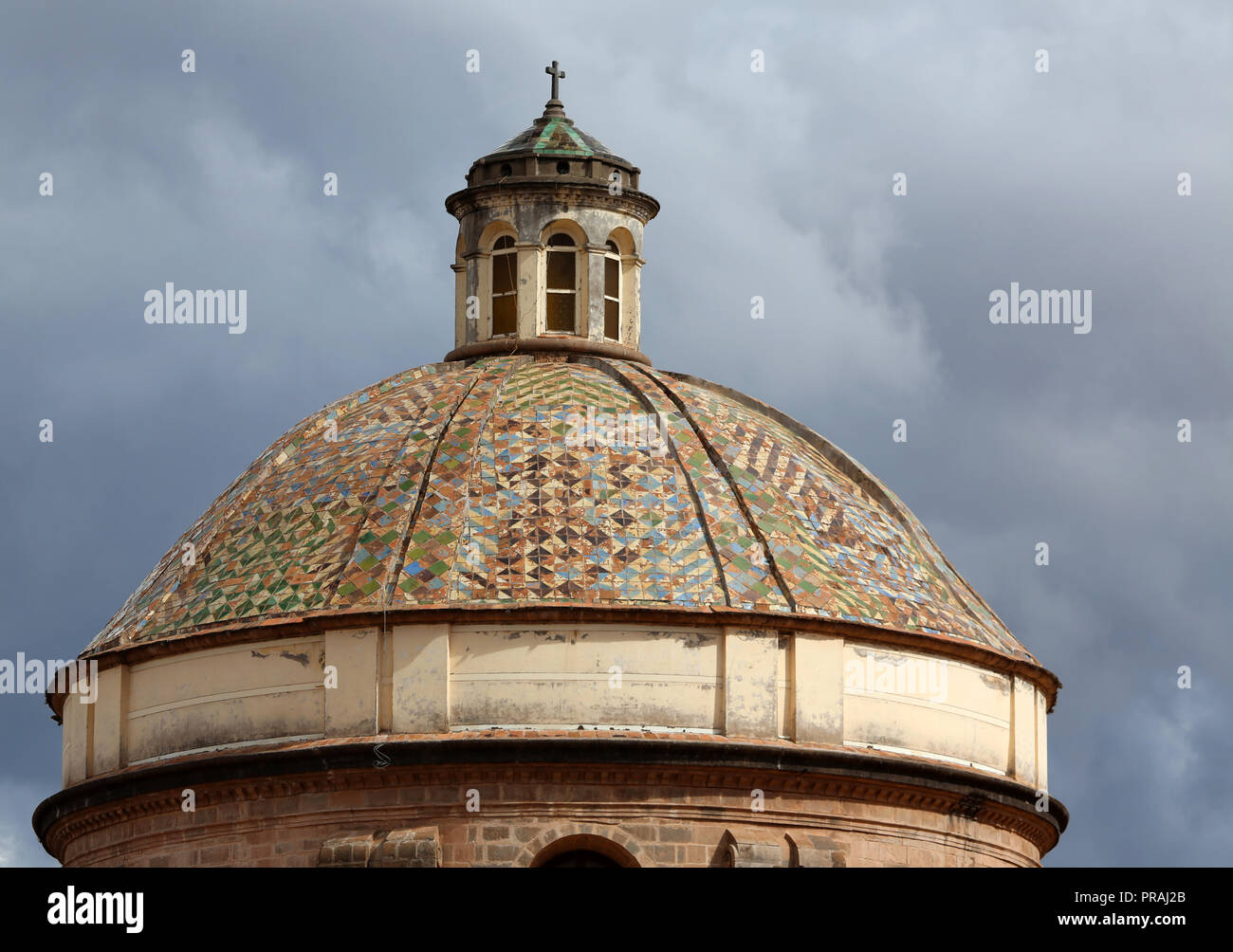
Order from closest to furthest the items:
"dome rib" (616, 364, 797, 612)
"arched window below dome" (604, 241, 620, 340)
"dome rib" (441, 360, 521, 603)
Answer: "dome rib" (441, 360, 521, 603) → "dome rib" (616, 364, 797, 612) → "arched window below dome" (604, 241, 620, 340)

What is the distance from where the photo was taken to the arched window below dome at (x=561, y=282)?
134 ft

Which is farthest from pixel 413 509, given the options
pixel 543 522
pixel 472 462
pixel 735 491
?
pixel 735 491

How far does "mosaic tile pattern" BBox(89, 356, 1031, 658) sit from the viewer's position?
116ft

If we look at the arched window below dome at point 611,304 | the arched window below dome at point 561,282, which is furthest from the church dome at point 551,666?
the arched window below dome at point 611,304

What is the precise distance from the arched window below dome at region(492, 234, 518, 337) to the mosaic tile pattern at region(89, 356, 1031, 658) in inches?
71.5

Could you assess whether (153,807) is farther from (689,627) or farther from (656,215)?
(656,215)

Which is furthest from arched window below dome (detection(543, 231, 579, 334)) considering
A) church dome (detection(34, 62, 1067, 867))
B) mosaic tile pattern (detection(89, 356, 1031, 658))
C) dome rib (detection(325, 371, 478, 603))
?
dome rib (detection(325, 371, 478, 603))

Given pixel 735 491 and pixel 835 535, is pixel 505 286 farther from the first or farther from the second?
pixel 835 535

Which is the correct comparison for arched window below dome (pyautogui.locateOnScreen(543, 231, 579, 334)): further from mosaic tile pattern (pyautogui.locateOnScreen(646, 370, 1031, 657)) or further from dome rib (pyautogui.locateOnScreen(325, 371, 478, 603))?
dome rib (pyautogui.locateOnScreen(325, 371, 478, 603))

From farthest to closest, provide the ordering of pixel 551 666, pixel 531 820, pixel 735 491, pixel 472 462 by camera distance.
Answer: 1. pixel 735 491
2. pixel 472 462
3. pixel 551 666
4. pixel 531 820

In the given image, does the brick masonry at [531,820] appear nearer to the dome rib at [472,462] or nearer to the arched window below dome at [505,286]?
the dome rib at [472,462]

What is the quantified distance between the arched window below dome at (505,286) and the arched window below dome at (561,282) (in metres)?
0.42

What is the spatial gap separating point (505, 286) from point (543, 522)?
6.19 metres

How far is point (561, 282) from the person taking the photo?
1614 inches
